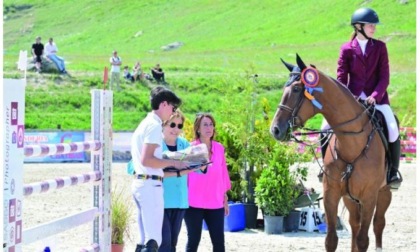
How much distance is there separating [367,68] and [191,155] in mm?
2532

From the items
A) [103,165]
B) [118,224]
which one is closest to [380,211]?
[118,224]

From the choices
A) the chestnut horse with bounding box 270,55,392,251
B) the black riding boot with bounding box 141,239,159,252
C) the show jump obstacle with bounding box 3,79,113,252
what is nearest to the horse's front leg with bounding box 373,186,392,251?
the chestnut horse with bounding box 270,55,392,251

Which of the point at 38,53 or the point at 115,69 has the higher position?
the point at 38,53

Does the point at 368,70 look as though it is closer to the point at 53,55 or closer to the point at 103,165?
the point at 103,165

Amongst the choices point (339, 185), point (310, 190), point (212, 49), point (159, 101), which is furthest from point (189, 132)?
point (212, 49)

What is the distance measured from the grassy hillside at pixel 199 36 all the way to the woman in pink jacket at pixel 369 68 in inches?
1218

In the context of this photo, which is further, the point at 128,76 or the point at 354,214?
the point at 128,76

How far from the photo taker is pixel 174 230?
7.99 m

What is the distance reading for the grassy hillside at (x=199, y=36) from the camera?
155ft

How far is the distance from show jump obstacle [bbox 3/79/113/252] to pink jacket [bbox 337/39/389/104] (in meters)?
2.45

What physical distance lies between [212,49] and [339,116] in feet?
210

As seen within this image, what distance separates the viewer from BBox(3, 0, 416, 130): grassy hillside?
47.2 meters

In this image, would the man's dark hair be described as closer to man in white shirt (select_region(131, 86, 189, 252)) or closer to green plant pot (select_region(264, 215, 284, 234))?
man in white shirt (select_region(131, 86, 189, 252))

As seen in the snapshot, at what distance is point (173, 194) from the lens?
311 inches
